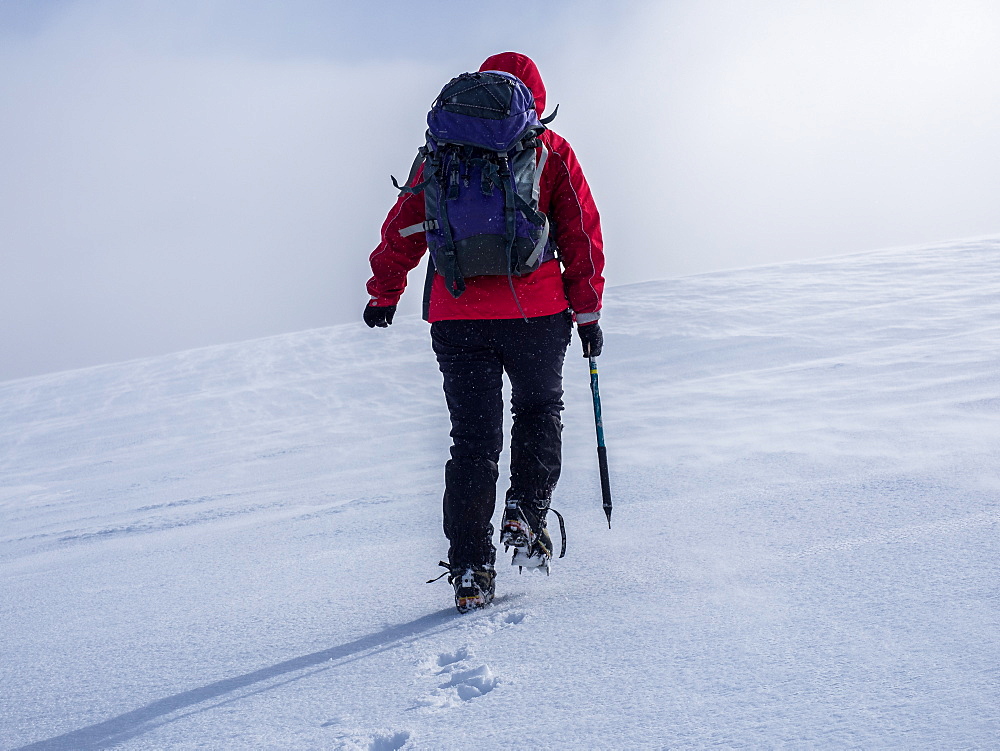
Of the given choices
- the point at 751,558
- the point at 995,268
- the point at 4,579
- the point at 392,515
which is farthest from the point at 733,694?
the point at 995,268

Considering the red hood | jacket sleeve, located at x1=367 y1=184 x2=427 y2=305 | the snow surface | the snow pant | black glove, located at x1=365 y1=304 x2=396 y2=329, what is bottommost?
the snow surface

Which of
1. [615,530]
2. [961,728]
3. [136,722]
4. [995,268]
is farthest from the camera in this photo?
[995,268]

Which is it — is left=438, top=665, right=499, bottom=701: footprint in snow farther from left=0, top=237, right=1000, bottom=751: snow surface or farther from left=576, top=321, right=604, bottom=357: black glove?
left=576, top=321, right=604, bottom=357: black glove

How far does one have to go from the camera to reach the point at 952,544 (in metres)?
2.02

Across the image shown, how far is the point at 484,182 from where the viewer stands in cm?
219

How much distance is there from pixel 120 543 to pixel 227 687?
2304mm

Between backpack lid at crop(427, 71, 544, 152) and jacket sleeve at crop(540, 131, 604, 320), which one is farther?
jacket sleeve at crop(540, 131, 604, 320)

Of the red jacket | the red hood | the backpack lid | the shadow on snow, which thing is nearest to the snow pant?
the red jacket

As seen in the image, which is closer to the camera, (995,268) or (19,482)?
(19,482)

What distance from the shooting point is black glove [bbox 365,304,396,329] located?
2.53 metres

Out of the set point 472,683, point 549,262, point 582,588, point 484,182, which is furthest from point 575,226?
point 472,683

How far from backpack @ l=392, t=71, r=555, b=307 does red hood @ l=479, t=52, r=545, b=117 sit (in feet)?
0.70

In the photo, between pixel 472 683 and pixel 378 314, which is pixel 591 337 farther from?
pixel 472 683

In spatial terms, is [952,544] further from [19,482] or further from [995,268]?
[995,268]
